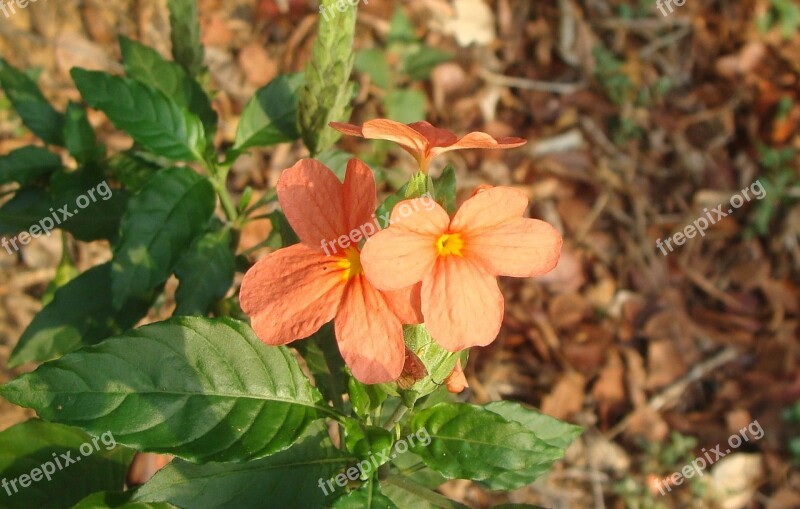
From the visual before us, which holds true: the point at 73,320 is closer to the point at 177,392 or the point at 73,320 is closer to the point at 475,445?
the point at 177,392

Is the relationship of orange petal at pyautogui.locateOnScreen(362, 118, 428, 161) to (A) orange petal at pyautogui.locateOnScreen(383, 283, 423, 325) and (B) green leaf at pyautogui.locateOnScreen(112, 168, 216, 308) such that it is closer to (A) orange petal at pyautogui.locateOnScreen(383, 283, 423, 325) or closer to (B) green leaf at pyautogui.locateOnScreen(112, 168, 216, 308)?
(A) orange petal at pyautogui.locateOnScreen(383, 283, 423, 325)

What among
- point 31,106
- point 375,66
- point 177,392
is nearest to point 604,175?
point 375,66

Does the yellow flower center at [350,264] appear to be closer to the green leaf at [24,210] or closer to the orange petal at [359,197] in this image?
the orange petal at [359,197]

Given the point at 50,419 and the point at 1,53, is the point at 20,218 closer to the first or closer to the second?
the point at 50,419

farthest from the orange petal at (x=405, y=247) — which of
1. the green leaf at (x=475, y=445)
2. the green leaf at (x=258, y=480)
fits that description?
the green leaf at (x=258, y=480)

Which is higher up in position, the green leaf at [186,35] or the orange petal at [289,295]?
the green leaf at [186,35]

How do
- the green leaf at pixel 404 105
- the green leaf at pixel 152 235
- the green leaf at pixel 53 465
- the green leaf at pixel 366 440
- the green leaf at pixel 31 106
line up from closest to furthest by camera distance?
the green leaf at pixel 366 440, the green leaf at pixel 152 235, the green leaf at pixel 53 465, the green leaf at pixel 31 106, the green leaf at pixel 404 105
